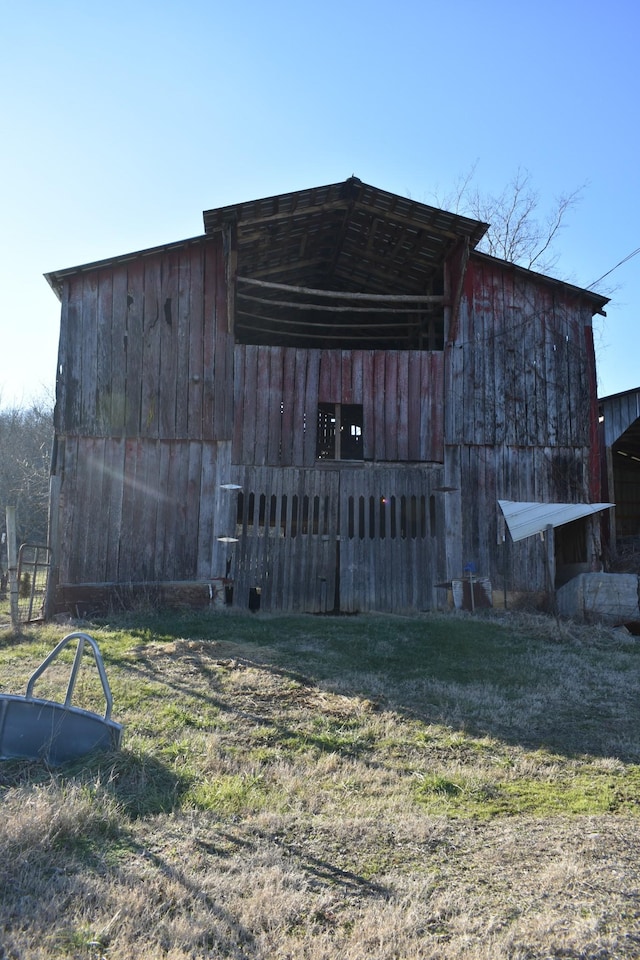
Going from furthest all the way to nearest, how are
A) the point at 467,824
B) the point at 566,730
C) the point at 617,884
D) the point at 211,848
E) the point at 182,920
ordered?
1. the point at 566,730
2. the point at 467,824
3. the point at 211,848
4. the point at 617,884
5. the point at 182,920

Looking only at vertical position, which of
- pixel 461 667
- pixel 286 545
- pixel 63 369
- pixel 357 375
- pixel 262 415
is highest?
pixel 357 375

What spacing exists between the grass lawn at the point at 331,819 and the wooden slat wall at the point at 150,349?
20.8 ft

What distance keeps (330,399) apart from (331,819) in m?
11.9

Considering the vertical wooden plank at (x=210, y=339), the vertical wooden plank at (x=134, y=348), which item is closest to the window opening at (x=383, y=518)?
the vertical wooden plank at (x=210, y=339)

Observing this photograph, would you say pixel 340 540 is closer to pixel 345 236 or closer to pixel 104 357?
pixel 104 357

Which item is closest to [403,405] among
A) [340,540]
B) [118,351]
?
[340,540]

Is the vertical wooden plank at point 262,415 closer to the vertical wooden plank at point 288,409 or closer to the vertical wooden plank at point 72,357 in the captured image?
the vertical wooden plank at point 288,409

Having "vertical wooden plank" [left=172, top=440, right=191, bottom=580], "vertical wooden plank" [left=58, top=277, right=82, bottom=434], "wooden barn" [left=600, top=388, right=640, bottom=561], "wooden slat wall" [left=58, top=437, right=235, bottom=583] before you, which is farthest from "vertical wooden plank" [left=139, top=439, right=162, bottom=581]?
"wooden barn" [left=600, top=388, right=640, bottom=561]

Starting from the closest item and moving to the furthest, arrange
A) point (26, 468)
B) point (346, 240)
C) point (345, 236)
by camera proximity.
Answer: point (345, 236) → point (346, 240) → point (26, 468)

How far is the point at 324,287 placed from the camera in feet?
68.0

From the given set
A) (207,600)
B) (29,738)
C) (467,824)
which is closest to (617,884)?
(467,824)

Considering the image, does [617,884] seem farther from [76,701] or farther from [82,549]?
[82,549]

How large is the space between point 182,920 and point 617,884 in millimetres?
2525

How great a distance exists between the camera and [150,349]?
1584 centimetres
